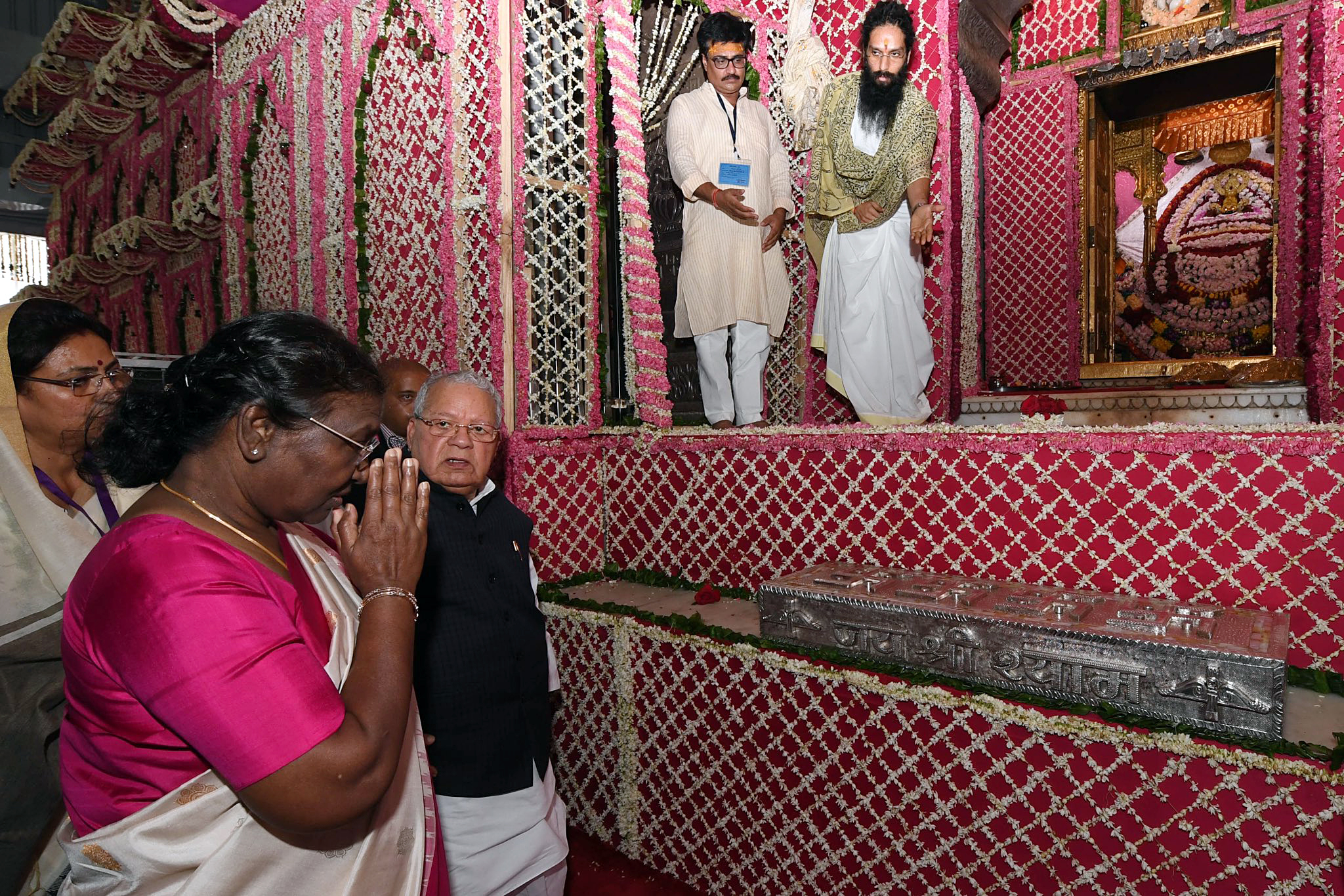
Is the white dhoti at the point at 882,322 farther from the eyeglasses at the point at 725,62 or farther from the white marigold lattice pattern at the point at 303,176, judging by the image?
the white marigold lattice pattern at the point at 303,176

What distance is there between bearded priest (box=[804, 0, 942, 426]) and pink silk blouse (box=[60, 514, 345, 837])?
3486mm

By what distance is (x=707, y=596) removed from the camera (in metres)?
3.28

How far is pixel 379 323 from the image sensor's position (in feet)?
16.3

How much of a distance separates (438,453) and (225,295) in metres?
5.97

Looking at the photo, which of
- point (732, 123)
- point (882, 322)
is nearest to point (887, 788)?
point (882, 322)

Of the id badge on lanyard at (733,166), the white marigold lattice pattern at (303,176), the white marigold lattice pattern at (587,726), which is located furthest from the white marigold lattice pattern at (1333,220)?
the white marigold lattice pattern at (303,176)

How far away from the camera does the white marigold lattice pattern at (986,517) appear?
7.41ft

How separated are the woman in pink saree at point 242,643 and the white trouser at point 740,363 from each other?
3037mm

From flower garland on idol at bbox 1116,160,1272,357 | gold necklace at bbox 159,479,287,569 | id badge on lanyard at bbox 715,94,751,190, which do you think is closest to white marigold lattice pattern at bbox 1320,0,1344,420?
flower garland on idol at bbox 1116,160,1272,357

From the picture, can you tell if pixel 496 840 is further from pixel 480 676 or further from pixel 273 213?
pixel 273 213

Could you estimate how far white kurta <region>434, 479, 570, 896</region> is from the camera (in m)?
2.02

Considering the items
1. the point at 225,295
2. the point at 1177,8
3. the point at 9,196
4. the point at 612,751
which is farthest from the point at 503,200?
the point at 9,196

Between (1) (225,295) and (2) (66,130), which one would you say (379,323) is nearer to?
(1) (225,295)

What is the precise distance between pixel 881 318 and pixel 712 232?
103cm
